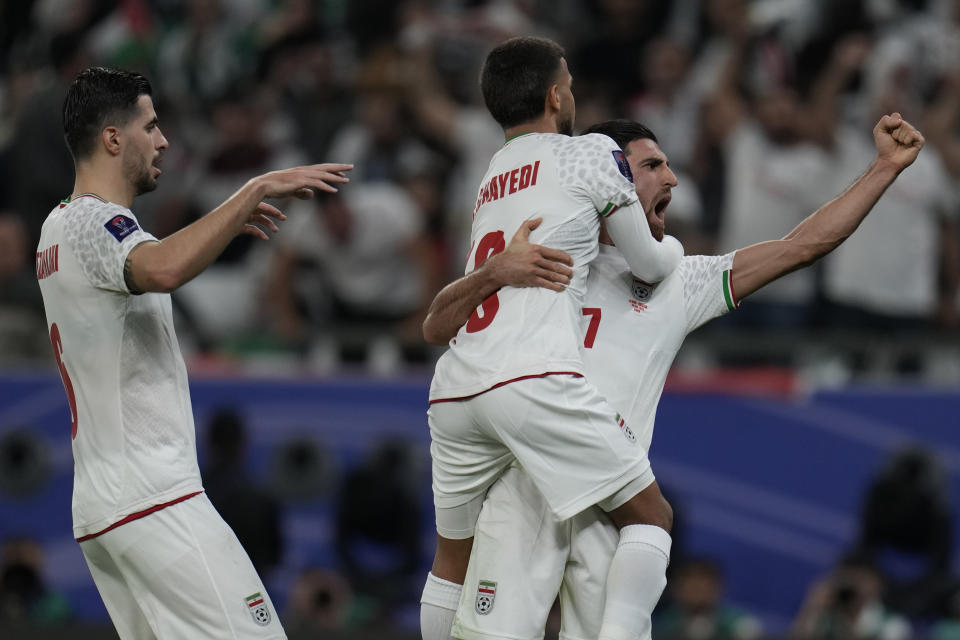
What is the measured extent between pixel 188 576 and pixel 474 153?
5614 mm

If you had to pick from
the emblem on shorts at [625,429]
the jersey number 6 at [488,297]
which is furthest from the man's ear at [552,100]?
the emblem on shorts at [625,429]

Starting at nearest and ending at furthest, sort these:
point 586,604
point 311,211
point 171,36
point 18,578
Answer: point 586,604
point 18,578
point 311,211
point 171,36

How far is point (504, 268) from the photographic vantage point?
16.0 feet

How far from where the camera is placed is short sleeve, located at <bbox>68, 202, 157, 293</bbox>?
182 inches

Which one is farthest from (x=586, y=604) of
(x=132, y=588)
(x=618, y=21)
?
(x=618, y=21)

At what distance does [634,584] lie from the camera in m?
4.86

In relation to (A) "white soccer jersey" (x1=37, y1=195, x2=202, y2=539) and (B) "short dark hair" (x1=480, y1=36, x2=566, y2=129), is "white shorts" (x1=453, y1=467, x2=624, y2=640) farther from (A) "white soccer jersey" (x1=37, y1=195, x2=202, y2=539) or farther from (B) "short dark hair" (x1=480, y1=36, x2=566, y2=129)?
(B) "short dark hair" (x1=480, y1=36, x2=566, y2=129)

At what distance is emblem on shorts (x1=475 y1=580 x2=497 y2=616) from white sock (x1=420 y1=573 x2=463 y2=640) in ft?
0.76

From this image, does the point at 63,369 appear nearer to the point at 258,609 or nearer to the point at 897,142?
the point at 258,609

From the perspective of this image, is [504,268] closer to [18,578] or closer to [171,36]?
[18,578]

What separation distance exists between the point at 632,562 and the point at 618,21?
642 cm

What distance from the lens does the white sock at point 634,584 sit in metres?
4.84

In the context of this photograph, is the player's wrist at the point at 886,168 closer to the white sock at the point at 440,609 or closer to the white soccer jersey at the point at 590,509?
the white soccer jersey at the point at 590,509

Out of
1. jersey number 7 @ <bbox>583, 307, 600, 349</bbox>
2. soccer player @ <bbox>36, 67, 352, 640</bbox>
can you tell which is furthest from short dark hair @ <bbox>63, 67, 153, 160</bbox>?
jersey number 7 @ <bbox>583, 307, 600, 349</bbox>
